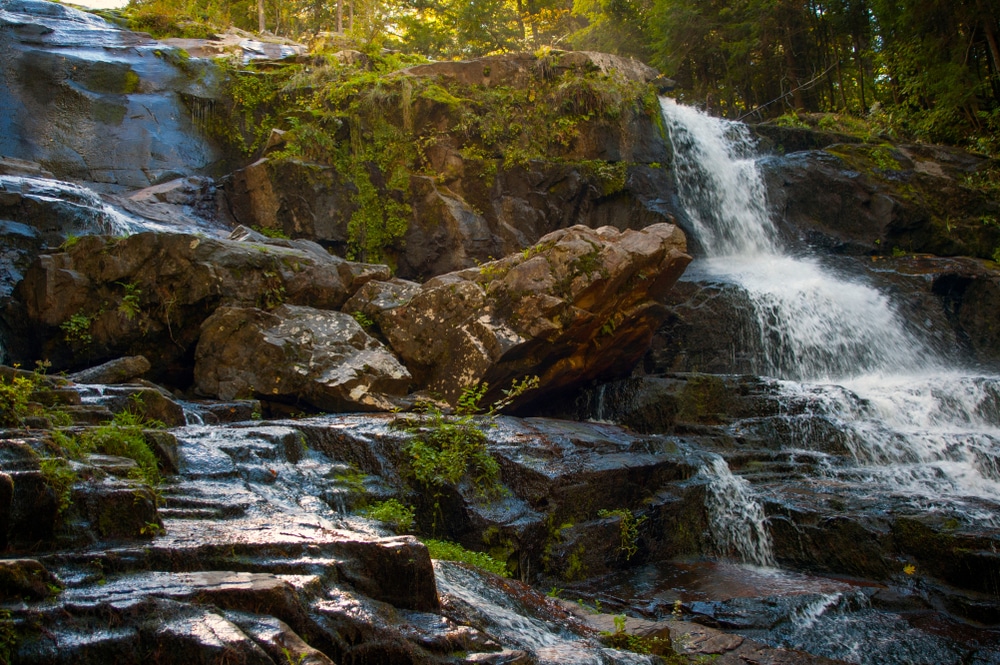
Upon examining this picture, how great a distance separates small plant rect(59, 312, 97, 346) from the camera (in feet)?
32.0

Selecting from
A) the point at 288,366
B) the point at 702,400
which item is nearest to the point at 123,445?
the point at 288,366

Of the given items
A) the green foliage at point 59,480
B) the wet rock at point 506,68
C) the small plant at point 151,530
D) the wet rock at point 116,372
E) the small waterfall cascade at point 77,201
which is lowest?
the small plant at point 151,530

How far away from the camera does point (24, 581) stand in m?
3.24

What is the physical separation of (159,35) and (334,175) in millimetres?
8293

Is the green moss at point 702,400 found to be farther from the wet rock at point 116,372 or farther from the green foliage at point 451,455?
the wet rock at point 116,372

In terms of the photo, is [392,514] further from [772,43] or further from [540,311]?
[772,43]

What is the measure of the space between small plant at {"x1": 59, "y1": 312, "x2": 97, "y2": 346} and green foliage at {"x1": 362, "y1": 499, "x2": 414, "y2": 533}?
221 inches

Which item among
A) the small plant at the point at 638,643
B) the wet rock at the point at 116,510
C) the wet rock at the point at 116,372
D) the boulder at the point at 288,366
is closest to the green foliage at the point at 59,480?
the wet rock at the point at 116,510

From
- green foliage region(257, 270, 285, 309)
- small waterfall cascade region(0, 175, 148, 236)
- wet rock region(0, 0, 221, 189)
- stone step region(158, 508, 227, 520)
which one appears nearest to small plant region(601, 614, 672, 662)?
stone step region(158, 508, 227, 520)

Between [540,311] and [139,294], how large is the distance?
5.64 metres

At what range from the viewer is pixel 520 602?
515 cm

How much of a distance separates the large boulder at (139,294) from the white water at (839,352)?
7.52m

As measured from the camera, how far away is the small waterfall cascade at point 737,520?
8180mm

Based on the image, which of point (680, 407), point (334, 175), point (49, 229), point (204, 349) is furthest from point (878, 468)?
point (49, 229)
